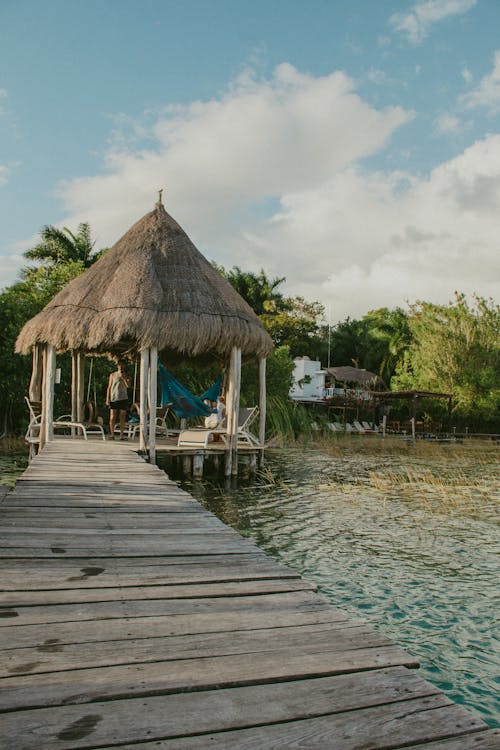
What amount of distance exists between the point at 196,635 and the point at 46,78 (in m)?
8.71

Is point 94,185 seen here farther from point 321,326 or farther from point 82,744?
point 321,326

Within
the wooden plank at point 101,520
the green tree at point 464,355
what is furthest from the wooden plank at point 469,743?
the green tree at point 464,355

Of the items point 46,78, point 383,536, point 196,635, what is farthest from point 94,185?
point 196,635

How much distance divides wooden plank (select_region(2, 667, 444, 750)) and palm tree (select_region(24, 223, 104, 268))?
22776 mm

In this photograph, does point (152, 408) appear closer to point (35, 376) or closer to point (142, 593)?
point (35, 376)

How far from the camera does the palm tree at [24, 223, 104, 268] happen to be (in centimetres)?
2327

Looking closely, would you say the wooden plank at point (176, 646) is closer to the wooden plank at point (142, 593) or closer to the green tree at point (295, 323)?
the wooden plank at point (142, 593)

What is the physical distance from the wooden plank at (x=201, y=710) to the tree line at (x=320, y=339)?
14.0 m

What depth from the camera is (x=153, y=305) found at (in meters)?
9.84

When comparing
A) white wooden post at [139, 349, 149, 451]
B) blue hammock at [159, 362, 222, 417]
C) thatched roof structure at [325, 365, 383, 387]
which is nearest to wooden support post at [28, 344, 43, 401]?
blue hammock at [159, 362, 222, 417]

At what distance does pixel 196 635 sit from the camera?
2.17m

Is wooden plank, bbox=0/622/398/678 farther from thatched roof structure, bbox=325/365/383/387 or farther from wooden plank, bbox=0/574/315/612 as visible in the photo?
thatched roof structure, bbox=325/365/383/387

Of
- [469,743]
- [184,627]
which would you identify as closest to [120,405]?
[184,627]

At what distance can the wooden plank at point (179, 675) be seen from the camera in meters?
1.69
